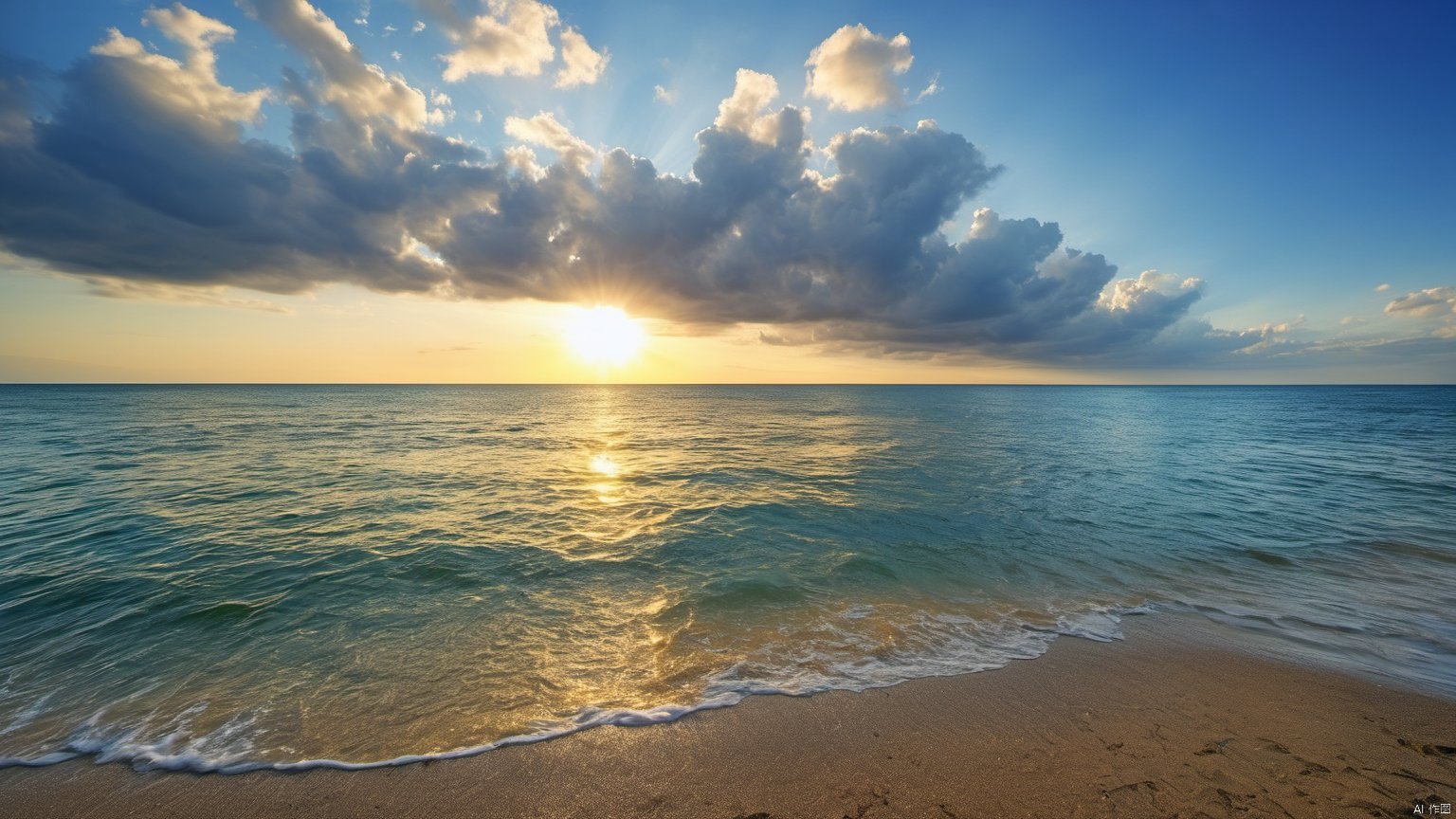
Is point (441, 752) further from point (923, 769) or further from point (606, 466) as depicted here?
point (606, 466)

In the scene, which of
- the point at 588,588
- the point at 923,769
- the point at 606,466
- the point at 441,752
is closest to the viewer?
the point at 923,769

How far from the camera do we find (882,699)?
7.25 metres

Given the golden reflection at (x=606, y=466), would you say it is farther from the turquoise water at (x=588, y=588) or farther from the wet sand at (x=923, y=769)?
the wet sand at (x=923, y=769)

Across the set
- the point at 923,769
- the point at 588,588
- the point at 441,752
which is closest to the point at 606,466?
the point at 588,588

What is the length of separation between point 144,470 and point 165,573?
71.3ft

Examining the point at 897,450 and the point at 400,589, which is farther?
the point at 897,450

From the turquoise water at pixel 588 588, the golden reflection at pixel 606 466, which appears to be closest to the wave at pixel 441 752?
the turquoise water at pixel 588 588

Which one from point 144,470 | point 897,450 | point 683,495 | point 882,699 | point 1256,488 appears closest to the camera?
point 882,699

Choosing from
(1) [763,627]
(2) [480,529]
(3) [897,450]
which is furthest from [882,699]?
(3) [897,450]

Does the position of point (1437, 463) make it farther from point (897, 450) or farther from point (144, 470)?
point (144, 470)

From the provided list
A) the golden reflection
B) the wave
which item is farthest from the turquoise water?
the golden reflection

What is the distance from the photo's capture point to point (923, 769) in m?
5.78

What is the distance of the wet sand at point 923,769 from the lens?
5270mm

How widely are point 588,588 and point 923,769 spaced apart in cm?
806
